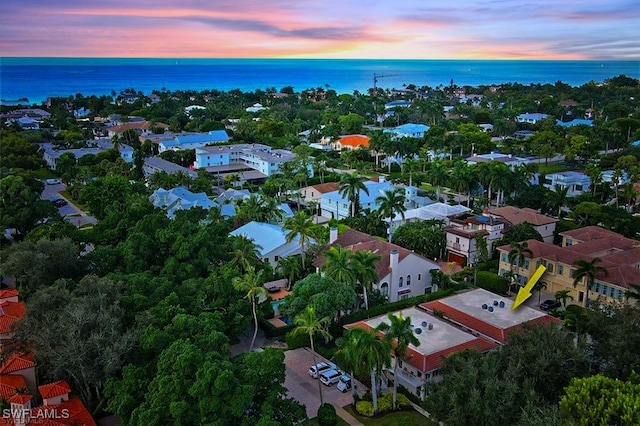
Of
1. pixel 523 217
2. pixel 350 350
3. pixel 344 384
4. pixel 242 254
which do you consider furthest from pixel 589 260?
pixel 242 254

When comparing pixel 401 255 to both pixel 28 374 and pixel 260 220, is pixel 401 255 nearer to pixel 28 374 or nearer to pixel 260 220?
pixel 260 220

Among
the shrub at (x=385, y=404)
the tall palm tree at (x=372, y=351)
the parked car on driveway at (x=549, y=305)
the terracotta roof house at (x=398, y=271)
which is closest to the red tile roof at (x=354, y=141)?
the terracotta roof house at (x=398, y=271)

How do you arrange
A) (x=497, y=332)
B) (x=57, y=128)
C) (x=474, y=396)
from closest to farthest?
(x=474, y=396)
(x=497, y=332)
(x=57, y=128)

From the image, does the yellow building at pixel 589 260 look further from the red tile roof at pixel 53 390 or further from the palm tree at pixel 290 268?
the red tile roof at pixel 53 390

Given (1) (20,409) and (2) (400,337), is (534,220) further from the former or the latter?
(1) (20,409)

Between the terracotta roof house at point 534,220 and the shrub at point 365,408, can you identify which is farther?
the terracotta roof house at point 534,220

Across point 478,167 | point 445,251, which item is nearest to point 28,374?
point 445,251

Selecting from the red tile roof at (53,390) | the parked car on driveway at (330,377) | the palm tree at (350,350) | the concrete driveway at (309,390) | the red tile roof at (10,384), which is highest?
the palm tree at (350,350)
